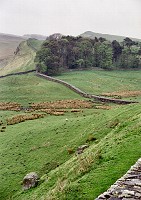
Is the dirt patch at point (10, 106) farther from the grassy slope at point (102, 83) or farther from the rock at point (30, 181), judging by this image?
the rock at point (30, 181)

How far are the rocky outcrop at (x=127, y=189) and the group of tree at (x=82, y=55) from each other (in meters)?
98.6

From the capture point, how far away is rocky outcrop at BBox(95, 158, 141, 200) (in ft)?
44.7

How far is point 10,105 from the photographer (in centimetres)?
6712

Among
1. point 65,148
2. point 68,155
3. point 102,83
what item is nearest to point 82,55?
point 102,83

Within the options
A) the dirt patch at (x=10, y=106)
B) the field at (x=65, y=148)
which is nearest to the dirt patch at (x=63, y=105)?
the field at (x=65, y=148)

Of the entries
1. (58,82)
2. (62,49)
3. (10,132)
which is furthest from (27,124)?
(62,49)

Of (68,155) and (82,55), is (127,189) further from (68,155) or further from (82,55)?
(82,55)

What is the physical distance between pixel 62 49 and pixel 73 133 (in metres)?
92.4

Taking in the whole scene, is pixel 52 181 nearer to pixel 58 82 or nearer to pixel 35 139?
pixel 35 139

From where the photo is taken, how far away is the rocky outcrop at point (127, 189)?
13617 millimetres

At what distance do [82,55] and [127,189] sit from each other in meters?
116

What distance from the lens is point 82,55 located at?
12875 centimetres

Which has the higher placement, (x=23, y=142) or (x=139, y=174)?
(x=139, y=174)

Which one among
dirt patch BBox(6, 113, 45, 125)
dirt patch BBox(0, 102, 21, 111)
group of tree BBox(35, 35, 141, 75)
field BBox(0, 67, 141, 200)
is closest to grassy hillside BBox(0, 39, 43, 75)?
group of tree BBox(35, 35, 141, 75)
